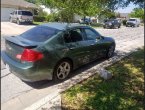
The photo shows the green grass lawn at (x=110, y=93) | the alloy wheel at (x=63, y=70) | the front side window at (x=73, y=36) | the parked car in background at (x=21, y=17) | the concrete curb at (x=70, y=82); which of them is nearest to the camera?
the concrete curb at (x=70, y=82)

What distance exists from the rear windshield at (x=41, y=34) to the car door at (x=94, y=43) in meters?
1.43

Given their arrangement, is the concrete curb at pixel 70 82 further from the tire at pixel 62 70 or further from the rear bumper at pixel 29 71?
the rear bumper at pixel 29 71

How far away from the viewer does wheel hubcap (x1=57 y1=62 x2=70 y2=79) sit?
6621 mm

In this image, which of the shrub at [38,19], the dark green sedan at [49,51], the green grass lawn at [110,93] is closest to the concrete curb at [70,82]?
the green grass lawn at [110,93]

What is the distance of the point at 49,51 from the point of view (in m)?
6.17

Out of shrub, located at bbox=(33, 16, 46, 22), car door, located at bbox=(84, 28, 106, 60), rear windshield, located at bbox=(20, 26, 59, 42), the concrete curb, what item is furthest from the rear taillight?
shrub, located at bbox=(33, 16, 46, 22)

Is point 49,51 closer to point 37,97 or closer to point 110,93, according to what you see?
point 37,97

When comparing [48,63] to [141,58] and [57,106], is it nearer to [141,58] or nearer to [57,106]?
[57,106]

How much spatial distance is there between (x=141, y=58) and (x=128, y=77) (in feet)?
10.5

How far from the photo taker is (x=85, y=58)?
25.2 feet

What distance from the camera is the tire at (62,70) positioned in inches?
256

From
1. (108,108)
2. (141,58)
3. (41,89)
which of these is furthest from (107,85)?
(141,58)

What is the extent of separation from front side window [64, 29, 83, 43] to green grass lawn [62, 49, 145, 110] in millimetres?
1262

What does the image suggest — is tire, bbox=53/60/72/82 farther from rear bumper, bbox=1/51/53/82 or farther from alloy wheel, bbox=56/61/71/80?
rear bumper, bbox=1/51/53/82
